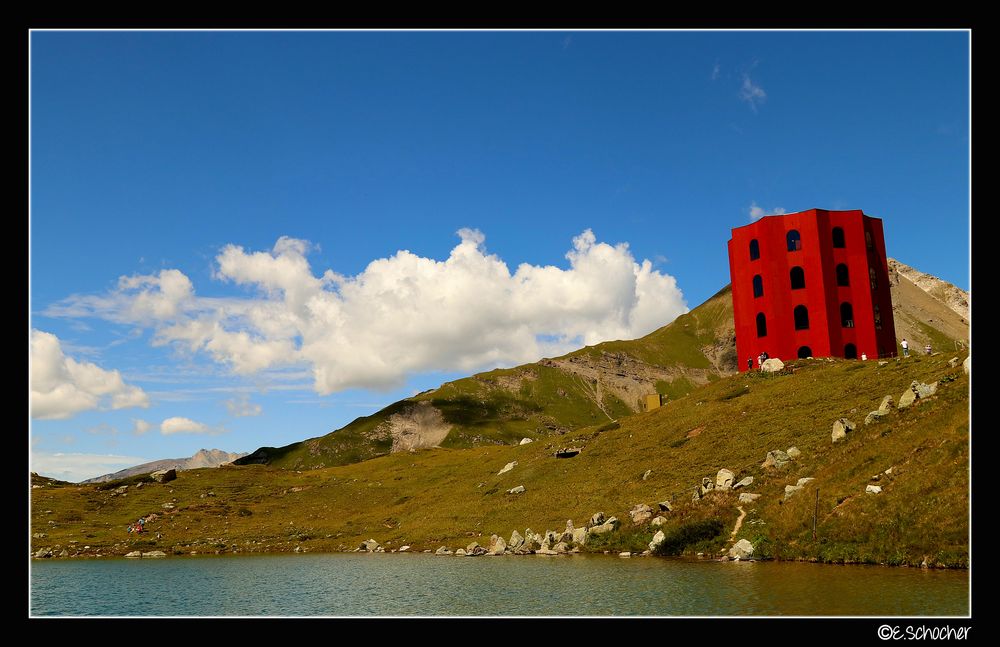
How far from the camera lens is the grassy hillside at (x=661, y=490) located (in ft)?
116

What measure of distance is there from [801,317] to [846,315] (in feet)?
21.1

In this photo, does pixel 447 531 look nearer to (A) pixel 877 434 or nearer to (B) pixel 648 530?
(B) pixel 648 530

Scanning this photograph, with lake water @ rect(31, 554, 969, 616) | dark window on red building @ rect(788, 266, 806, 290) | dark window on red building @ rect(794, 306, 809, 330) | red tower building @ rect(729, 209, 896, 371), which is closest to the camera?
lake water @ rect(31, 554, 969, 616)

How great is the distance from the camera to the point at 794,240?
9550cm

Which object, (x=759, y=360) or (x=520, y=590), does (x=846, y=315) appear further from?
(x=520, y=590)

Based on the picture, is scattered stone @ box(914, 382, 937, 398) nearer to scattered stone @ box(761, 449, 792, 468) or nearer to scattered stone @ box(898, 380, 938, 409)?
scattered stone @ box(898, 380, 938, 409)

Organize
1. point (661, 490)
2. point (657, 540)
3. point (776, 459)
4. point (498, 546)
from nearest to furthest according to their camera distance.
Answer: point (657, 540)
point (776, 459)
point (498, 546)
point (661, 490)

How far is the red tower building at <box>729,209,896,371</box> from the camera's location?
91.9 meters

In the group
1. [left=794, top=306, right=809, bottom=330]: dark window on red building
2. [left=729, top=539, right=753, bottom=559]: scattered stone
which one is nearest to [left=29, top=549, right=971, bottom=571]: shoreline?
[left=729, top=539, right=753, bottom=559]: scattered stone

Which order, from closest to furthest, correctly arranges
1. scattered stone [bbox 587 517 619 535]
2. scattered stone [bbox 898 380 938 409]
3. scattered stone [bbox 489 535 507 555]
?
scattered stone [bbox 898 380 938 409] → scattered stone [bbox 587 517 619 535] → scattered stone [bbox 489 535 507 555]

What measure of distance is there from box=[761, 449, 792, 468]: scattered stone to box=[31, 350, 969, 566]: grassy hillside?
Result: 93cm

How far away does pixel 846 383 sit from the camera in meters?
68.4

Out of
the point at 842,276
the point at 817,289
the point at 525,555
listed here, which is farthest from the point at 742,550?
the point at 842,276
